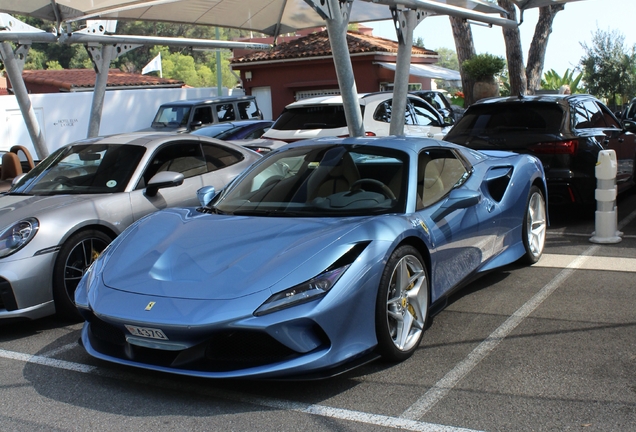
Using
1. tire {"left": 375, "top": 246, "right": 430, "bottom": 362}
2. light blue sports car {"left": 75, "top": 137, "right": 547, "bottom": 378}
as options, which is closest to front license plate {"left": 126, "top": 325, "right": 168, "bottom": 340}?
light blue sports car {"left": 75, "top": 137, "right": 547, "bottom": 378}

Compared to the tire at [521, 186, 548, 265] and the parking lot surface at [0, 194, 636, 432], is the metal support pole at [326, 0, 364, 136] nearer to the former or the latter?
the tire at [521, 186, 548, 265]

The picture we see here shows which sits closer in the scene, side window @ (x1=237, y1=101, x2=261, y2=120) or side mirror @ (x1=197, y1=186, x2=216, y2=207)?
side mirror @ (x1=197, y1=186, x2=216, y2=207)

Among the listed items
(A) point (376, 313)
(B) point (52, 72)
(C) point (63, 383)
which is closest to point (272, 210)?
(A) point (376, 313)

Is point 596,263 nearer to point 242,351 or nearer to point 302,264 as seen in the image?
point 302,264

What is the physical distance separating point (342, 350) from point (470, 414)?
72 centimetres

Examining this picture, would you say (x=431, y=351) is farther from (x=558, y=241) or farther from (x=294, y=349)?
(x=558, y=241)

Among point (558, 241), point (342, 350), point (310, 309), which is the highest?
point (310, 309)

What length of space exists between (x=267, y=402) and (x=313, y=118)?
8518 mm

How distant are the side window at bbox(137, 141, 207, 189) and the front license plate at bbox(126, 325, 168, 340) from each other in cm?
273

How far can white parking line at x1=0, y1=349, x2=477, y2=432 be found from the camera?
3.54 meters

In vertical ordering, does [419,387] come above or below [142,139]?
below

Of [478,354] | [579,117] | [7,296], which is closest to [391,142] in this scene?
[478,354]

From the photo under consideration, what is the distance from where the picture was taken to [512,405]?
3709 mm

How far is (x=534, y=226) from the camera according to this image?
6852mm
